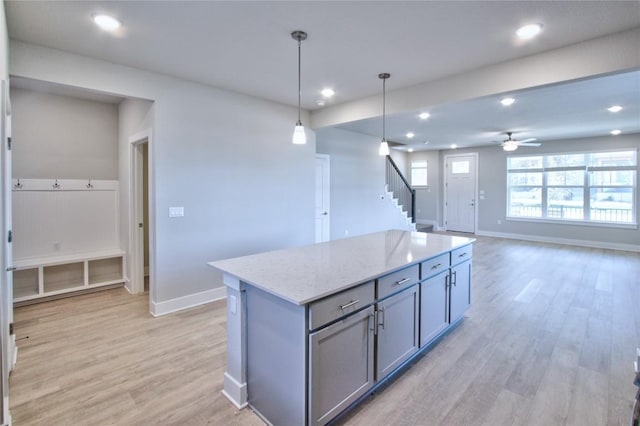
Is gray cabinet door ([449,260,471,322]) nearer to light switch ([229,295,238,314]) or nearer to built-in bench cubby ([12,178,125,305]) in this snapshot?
light switch ([229,295,238,314])

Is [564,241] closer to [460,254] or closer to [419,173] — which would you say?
[419,173]

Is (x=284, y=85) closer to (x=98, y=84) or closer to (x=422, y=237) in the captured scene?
(x=98, y=84)

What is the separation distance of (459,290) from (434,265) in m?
0.73

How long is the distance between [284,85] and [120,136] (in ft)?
8.83

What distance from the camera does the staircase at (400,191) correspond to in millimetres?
8484

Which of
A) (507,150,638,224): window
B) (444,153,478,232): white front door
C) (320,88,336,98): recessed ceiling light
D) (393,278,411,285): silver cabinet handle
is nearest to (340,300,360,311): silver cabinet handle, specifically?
(393,278,411,285): silver cabinet handle

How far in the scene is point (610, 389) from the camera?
7.72 ft

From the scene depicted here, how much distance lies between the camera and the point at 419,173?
1098cm

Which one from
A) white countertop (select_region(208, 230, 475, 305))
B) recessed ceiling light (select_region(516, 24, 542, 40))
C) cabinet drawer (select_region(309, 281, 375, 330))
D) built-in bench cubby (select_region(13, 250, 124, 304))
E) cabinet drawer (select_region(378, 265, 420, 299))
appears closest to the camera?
cabinet drawer (select_region(309, 281, 375, 330))

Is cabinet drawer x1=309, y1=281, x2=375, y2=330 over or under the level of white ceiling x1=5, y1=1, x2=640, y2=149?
under

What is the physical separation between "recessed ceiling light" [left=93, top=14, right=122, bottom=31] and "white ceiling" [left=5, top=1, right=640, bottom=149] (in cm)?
7

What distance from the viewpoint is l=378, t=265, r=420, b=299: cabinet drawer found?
2207mm

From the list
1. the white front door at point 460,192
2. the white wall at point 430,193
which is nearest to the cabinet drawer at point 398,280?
the white front door at point 460,192

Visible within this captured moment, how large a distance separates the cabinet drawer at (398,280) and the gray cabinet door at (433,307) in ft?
0.56
